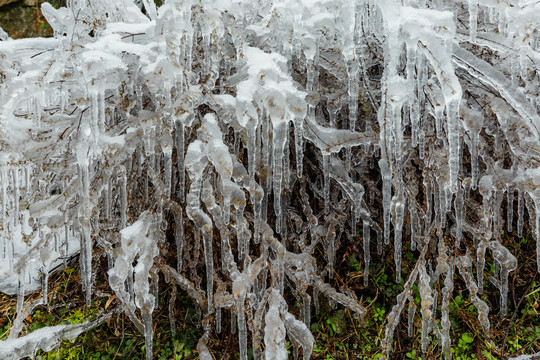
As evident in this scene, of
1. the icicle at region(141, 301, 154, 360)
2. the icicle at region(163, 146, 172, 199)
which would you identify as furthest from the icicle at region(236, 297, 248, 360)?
the icicle at region(163, 146, 172, 199)

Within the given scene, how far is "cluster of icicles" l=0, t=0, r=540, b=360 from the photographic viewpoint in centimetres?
113

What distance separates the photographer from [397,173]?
1.26 metres

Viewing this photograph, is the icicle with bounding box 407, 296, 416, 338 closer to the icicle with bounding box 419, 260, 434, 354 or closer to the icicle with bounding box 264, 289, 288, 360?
the icicle with bounding box 419, 260, 434, 354

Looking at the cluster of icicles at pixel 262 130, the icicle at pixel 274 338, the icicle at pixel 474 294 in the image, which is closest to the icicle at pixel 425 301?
the cluster of icicles at pixel 262 130

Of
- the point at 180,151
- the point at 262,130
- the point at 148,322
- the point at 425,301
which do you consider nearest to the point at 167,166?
the point at 180,151

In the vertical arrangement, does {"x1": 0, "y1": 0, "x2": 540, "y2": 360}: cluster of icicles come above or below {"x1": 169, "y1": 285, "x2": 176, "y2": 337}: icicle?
above

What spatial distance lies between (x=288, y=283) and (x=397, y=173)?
2.34ft

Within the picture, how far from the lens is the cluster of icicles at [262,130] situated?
1131 millimetres

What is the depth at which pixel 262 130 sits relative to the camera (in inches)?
48.0

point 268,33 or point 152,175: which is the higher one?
point 268,33

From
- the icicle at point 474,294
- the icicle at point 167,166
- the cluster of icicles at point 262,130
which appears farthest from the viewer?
the icicle at point 474,294

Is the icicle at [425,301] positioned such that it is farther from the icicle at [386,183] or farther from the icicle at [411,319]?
the icicle at [386,183]

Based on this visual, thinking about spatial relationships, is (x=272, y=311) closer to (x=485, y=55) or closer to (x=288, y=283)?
(x=288, y=283)

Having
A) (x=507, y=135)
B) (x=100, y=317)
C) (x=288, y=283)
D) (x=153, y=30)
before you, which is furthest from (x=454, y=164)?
(x=100, y=317)
